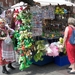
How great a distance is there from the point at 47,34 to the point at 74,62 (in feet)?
4.97

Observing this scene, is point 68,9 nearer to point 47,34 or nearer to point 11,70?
point 47,34

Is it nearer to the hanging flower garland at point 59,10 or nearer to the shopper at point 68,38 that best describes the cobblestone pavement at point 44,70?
the shopper at point 68,38

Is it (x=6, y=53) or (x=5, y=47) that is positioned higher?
(x=5, y=47)

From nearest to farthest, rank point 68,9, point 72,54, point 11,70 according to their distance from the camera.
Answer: point 72,54 < point 11,70 < point 68,9

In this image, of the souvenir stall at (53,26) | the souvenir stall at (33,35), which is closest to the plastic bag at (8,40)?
the souvenir stall at (33,35)

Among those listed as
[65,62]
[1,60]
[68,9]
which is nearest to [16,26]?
[1,60]

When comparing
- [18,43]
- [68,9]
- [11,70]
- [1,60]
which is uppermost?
[68,9]

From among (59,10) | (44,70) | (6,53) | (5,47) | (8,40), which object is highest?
(59,10)

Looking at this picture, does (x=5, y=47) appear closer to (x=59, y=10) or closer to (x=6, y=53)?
(x=6, y=53)

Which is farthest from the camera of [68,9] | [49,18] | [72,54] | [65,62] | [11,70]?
[68,9]

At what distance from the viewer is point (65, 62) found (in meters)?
5.82

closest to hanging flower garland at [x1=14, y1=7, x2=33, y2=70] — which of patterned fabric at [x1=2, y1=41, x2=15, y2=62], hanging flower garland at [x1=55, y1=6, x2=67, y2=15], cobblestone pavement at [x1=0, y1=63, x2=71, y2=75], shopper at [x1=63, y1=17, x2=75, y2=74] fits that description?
patterned fabric at [x1=2, y1=41, x2=15, y2=62]

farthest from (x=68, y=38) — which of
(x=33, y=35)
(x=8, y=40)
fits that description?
(x=8, y=40)

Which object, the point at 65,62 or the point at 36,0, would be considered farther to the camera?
the point at 36,0
